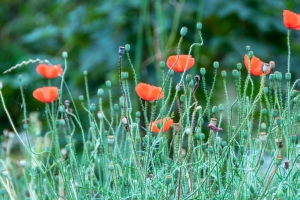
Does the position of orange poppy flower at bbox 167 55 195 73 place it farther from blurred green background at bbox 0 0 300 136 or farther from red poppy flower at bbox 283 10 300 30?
blurred green background at bbox 0 0 300 136

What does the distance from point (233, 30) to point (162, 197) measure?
1.58 m

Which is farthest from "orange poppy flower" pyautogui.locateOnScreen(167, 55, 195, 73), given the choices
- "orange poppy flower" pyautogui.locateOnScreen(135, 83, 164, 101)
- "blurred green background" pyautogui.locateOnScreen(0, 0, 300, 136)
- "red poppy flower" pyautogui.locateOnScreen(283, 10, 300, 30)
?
"blurred green background" pyautogui.locateOnScreen(0, 0, 300, 136)

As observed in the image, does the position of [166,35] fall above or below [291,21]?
below

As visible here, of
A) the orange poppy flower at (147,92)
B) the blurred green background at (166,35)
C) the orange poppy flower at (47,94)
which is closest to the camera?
the orange poppy flower at (147,92)

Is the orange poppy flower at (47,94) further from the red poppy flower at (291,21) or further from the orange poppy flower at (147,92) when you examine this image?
the red poppy flower at (291,21)

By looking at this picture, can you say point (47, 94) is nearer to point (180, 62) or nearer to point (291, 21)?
point (180, 62)

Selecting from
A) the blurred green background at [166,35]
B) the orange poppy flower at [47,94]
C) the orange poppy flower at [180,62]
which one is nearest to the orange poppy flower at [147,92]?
the orange poppy flower at [180,62]

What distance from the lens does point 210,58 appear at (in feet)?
7.61

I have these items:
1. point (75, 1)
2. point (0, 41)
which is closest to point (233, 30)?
point (75, 1)

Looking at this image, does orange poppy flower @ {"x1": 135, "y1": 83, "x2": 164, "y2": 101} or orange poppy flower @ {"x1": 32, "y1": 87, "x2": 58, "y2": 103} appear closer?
orange poppy flower @ {"x1": 135, "y1": 83, "x2": 164, "y2": 101}

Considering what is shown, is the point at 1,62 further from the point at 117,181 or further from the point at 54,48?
the point at 117,181

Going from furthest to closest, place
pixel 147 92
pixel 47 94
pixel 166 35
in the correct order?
pixel 166 35, pixel 47 94, pixel 147 92

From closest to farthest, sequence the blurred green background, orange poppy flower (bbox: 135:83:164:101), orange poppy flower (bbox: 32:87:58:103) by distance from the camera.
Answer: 1. orange poppy flower (bbox: 135:83:164:101)
2. orange poppy flower (bbox: 32:87:58:103)
3. the blurred green background

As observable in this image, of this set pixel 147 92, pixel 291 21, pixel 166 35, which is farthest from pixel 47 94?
pixel 166 35
